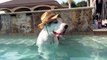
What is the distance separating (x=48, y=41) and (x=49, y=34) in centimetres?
24

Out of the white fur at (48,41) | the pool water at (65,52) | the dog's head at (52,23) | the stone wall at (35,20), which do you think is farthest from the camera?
the stone wall at (35,20)

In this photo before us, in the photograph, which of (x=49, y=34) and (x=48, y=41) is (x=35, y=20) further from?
(x=49, y=34)

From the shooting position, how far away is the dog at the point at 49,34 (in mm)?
6305

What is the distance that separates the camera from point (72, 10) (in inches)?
624

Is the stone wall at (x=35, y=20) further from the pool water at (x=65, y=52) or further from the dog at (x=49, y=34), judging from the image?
the dog at (x=49, y=34)

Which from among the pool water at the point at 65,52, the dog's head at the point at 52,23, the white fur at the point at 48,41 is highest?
the dog's head at the point at 52,23

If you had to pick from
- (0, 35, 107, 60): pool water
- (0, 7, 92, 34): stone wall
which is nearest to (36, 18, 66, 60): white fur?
(0, 35, 107, 60): pool water

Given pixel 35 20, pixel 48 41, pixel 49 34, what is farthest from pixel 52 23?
pixel 35 20

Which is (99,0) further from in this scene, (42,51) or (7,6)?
(42,51)

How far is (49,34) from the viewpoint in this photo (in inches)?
262

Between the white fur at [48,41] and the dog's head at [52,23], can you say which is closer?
the dog's head at [52,23]

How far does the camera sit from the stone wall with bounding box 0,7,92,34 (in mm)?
15773

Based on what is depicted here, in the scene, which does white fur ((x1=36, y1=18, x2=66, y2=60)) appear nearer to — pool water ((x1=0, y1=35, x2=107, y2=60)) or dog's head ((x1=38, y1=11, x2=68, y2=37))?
dog's head ((x1=38, y1=11, x2=68, y2=37))

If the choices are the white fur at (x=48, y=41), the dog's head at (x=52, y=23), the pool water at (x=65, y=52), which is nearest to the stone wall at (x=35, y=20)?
the pool water at (x=65, y=52)
